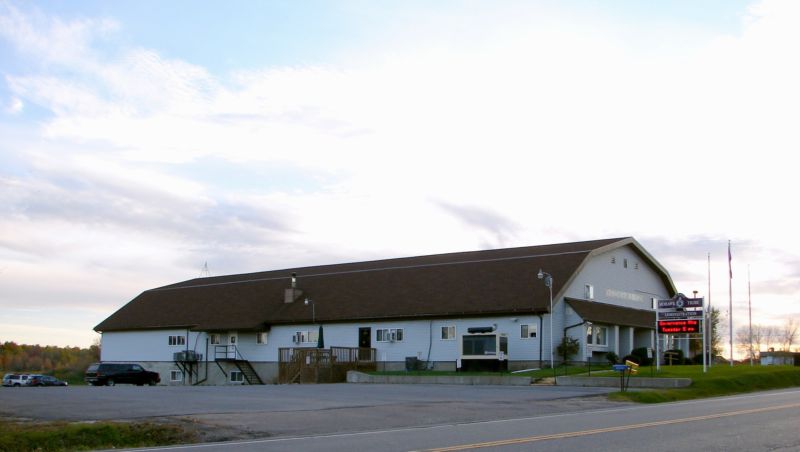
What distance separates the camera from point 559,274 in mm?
46750

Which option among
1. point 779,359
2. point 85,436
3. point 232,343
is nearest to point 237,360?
point 232,343

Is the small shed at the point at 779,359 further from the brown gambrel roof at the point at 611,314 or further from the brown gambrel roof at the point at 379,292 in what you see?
the brown gambrel roof at the point at 611,314

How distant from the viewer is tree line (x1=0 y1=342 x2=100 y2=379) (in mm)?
87875

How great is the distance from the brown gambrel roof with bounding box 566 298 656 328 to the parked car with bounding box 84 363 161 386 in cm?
2556

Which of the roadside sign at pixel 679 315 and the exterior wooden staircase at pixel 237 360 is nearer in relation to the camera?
the roadside sign at pixel 679 315

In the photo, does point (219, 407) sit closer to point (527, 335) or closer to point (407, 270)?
point (527, 335)

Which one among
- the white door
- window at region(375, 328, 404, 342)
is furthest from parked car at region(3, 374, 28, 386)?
window at region(375, 328, 404, 342)

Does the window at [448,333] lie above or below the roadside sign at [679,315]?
below

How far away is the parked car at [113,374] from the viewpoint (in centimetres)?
4991

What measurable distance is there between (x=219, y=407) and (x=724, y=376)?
20288 millimetres

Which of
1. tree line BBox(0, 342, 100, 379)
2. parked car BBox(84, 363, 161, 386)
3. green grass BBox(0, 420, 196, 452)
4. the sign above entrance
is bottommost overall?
tree line BBox(0, 342, 100, 379)

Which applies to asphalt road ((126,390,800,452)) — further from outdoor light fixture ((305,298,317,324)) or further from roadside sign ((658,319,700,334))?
outdoor light fixture ((305,298,317,324))

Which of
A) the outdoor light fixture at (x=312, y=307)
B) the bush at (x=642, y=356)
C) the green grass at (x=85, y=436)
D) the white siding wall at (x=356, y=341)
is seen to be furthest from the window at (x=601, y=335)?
the green grass at (x=85, y=436)

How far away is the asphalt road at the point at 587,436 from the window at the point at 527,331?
81.6 ft
